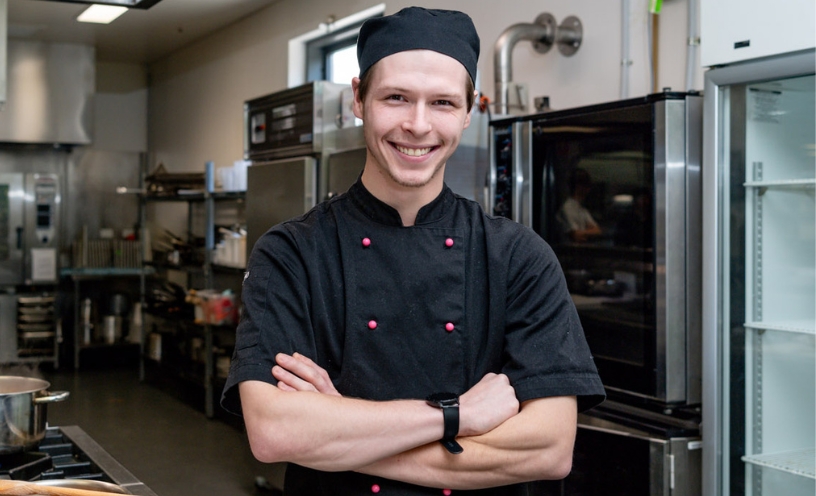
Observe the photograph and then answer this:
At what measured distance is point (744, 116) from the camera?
7.58ft

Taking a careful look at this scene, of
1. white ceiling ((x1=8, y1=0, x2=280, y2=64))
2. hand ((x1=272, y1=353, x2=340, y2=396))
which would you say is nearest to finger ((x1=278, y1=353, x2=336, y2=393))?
hand ((x1=272, y1=353, x2=340, y2=396))

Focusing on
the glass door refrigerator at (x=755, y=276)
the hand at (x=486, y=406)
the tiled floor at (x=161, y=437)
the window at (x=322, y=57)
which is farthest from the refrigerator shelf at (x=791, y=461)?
the window at (x=322, y=57)

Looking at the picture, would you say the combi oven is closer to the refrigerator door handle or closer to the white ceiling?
the refrigerator door handle

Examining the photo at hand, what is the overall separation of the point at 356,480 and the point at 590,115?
1.70 meters

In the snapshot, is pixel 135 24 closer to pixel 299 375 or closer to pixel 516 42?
pixel 516 42

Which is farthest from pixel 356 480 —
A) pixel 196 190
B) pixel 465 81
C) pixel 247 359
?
pixel 196 190

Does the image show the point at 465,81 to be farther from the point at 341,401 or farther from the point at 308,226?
the point at 341,401

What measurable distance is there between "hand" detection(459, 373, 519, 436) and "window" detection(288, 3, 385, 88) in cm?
449

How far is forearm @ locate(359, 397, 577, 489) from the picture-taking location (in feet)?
4.28

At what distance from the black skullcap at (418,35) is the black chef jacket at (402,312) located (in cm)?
24

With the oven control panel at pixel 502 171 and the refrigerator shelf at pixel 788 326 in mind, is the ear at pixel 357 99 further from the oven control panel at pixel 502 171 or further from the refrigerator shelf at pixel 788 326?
the oven control panel at pixel 502 171

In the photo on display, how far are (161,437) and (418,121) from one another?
4600 mm

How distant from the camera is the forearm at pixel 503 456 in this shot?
1.30 meters

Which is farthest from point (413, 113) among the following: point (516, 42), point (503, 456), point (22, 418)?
point (516, 42)
